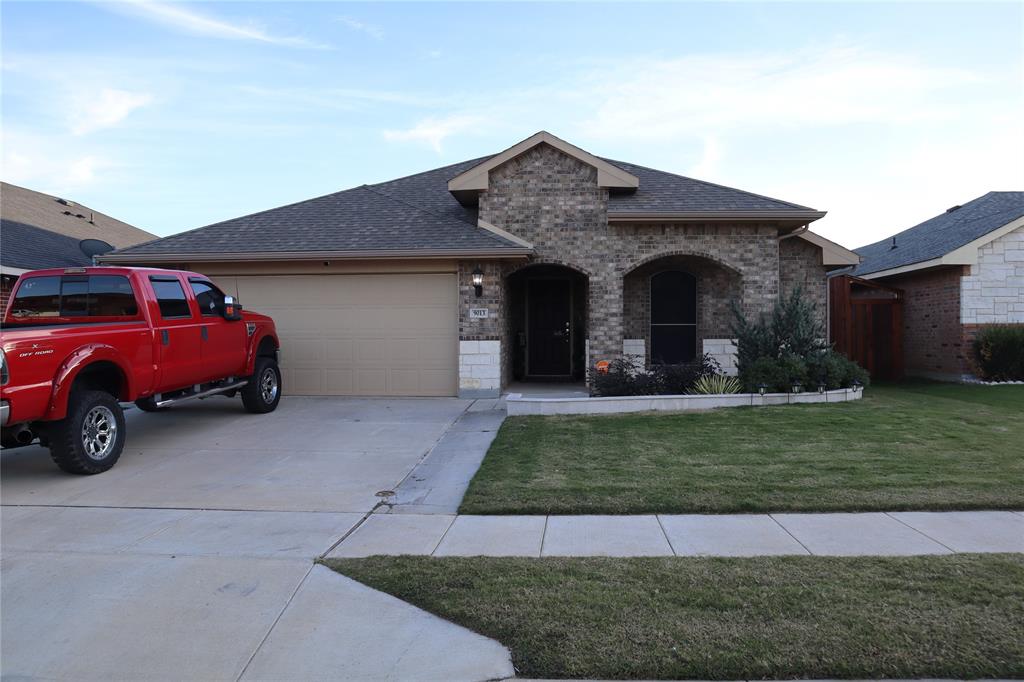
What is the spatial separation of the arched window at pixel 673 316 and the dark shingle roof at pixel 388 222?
190 cm

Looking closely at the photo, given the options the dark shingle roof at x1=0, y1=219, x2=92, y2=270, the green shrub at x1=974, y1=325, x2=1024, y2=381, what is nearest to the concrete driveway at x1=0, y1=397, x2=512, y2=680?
the dark shingle roof at x1=0, y1=219, x2=92, y2=270

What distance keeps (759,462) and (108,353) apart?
728 centimetres

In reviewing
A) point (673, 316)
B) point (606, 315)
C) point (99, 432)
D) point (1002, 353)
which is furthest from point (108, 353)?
point (1002, 353)

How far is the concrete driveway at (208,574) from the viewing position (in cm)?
345

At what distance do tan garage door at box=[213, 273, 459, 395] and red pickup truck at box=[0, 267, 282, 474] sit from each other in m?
2.01

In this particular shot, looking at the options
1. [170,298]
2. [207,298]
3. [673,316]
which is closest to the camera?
[170,298]

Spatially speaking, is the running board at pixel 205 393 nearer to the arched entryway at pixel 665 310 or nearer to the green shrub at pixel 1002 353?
the arched entryway at pixel 665 310

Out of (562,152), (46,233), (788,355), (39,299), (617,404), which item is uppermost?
(562,152)

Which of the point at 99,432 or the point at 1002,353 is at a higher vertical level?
the point at 1002,353

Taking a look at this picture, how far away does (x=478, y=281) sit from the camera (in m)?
12.3

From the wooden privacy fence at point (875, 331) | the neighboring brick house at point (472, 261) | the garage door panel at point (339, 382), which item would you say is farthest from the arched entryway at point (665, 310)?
the garage door panel at point (339, 382)

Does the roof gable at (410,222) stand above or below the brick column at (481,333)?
above

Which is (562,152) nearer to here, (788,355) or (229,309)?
(788,355)

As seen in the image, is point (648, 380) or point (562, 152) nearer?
point (648, 380)
